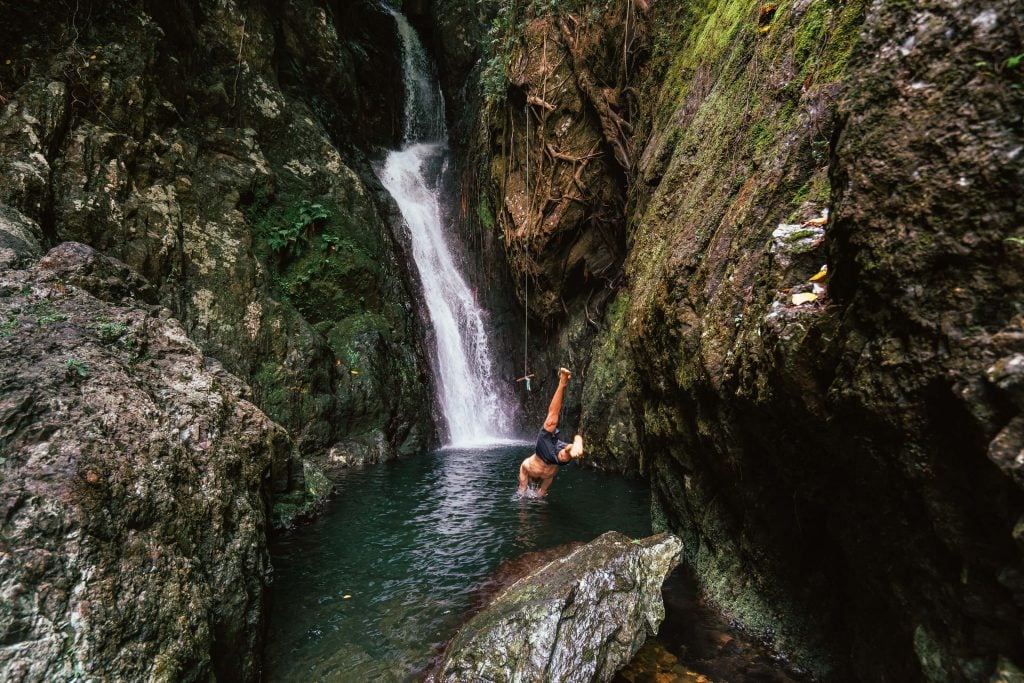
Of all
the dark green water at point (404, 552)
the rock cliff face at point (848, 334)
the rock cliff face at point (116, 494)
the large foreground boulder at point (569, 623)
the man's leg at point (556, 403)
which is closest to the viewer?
the rock cliff face at point (848, 334)

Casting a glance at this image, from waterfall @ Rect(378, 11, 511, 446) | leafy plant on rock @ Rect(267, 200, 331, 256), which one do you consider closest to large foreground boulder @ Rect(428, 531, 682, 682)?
waterfall @ Rect(378, 11, 511, 446)

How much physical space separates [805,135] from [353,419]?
894 cm

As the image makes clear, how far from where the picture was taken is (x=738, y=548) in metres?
3.63

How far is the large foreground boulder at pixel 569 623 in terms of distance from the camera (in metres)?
2.86

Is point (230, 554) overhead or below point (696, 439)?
below

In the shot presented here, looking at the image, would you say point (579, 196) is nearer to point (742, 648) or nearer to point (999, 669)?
point (742, 648)

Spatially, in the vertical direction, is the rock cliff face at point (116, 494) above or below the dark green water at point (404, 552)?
above

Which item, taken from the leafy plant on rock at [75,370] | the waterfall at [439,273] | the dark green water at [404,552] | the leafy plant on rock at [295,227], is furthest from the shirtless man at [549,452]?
the leafy plant on rock at [295,227]

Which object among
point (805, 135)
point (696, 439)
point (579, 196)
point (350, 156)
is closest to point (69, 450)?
point (696, 439)

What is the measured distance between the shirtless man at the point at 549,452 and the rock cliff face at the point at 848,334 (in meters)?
0.94

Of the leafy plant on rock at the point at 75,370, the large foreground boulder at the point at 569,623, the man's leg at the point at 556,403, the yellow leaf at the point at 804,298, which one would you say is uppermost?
the yellow leaf at the point at 804,298

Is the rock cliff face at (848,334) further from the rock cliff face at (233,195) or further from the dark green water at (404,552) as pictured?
the rock cliff face at (233,195)

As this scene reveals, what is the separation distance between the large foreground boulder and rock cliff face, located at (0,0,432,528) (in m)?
3.68

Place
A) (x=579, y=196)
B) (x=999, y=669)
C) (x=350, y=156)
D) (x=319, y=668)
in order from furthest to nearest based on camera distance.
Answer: (x=350, y=156)
(x=579, y=196)
(x=319, y=668)
(x=999, y=669)
